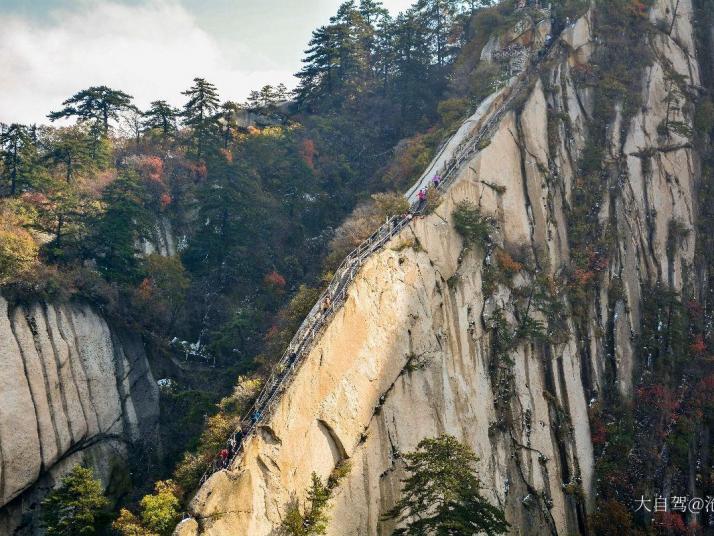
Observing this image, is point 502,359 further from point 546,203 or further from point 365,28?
point 365,28

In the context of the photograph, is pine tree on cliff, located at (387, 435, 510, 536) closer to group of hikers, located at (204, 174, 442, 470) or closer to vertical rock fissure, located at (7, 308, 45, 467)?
group of hikers, located at (204, 174, 442, 470)

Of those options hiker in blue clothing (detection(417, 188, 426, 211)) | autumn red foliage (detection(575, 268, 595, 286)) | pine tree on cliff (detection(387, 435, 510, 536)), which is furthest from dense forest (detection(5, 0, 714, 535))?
pine tree on cliff (detection(387, 435, 510, 536))

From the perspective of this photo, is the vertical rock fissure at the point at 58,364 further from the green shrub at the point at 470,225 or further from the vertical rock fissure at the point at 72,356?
the green shrub at the point at 470,225

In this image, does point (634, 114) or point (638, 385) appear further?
point (634, 114)

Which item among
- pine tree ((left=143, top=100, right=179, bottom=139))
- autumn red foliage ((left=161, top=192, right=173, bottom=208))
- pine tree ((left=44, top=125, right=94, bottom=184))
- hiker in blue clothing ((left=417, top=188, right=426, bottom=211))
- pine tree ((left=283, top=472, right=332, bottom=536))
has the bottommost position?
pine tree ((left=283, top=472, right=332, bottom=536))

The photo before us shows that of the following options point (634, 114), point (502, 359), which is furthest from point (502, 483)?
point (634, 114)
